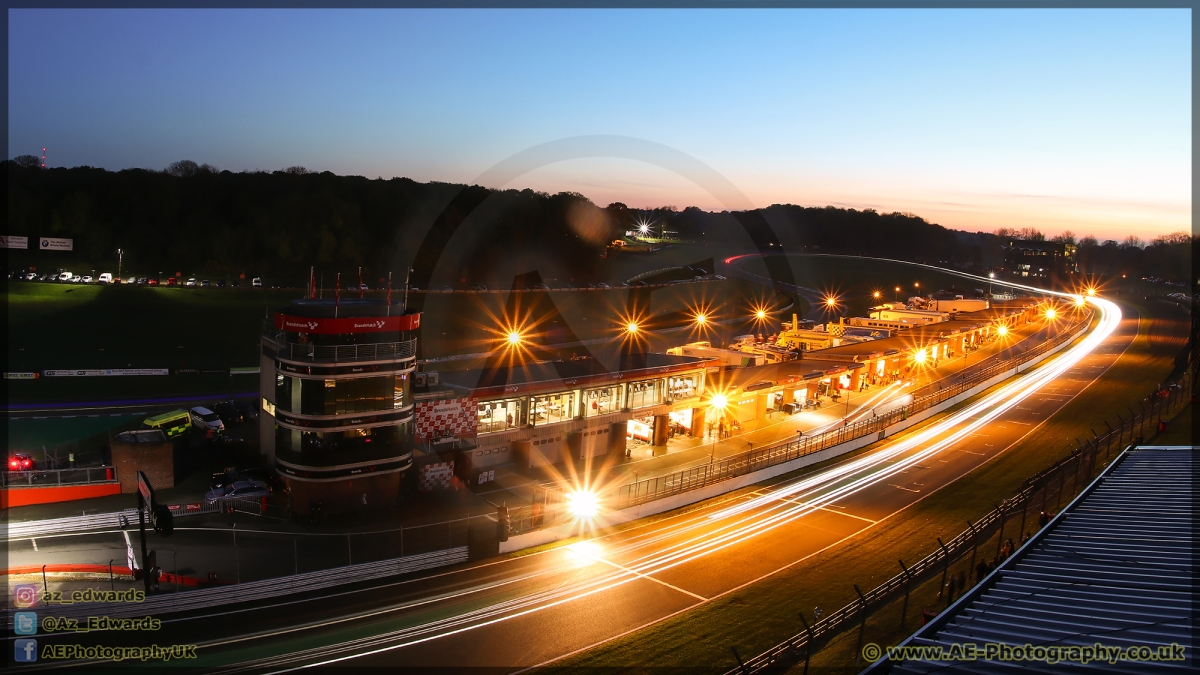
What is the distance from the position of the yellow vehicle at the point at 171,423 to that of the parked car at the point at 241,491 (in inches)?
321

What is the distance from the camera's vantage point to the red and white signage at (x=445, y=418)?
23.7 metres

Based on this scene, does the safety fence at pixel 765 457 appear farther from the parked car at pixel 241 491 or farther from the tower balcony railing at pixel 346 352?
the parked car at pixel 241 491

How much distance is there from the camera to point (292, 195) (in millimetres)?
A: 76750

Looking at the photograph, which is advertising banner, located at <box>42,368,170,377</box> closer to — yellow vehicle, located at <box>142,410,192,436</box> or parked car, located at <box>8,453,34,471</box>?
yellow vehicle, located at <box>142,410,192,436</box>

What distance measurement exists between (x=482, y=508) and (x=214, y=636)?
862cm

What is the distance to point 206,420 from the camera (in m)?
28.9

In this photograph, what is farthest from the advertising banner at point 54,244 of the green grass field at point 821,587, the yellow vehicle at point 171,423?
Result: the green grass field at point 821,587

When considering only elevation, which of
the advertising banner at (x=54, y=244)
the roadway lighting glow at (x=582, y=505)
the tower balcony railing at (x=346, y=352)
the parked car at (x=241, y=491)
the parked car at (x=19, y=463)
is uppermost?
the advertising banner at (x=54, y=244)

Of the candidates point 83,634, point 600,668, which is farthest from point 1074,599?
point 83,634

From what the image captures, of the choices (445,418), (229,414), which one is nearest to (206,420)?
(229,414)

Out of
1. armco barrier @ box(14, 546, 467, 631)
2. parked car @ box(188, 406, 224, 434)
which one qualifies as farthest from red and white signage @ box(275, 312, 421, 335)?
parked car @ box(188, 406, 224, 434)

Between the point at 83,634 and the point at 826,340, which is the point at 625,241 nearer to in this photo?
the point at 826,340

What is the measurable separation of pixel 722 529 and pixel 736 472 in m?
4.34

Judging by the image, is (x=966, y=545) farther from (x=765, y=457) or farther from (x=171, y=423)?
(x=171, y=423)
